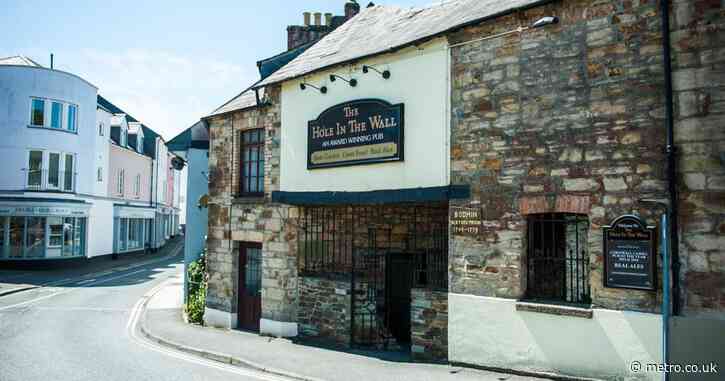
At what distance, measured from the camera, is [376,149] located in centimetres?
1096

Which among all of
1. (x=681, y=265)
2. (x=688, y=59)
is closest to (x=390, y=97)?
(x=688, y=59)

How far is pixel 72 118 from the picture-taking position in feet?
98.0

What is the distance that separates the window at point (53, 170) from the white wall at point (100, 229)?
281cm

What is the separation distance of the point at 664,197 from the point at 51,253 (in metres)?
29.4

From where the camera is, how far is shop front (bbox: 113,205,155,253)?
35.5 metres

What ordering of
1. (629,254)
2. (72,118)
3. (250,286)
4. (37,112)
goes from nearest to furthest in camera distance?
(629,254) < (250,286) < (37,112) < (72,118)

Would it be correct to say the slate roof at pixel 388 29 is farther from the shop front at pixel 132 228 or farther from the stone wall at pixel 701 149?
the shop front at pixel 132 228

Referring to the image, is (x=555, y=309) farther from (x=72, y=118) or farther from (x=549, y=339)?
(x=72, y=118)

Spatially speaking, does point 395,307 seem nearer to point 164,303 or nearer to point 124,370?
point 124,370

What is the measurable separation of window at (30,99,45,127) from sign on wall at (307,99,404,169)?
22125 mm

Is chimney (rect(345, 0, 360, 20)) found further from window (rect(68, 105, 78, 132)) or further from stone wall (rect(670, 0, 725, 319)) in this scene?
window (rect(68, 105, 78, 132))

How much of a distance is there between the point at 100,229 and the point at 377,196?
27.2 metres

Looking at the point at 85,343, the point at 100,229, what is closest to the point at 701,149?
the point at 85,343

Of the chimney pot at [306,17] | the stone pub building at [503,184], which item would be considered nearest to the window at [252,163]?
the stone pub building at [503,184]
